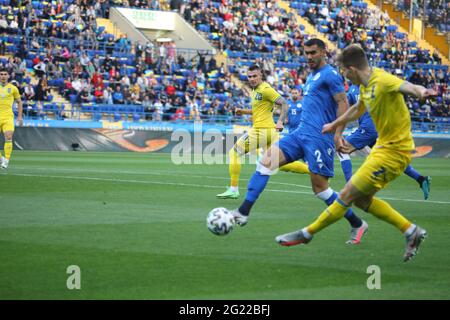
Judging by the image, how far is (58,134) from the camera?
34625 millimetres

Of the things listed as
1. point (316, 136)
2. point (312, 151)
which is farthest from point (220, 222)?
point (316, 136)

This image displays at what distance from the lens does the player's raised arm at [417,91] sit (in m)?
7.19

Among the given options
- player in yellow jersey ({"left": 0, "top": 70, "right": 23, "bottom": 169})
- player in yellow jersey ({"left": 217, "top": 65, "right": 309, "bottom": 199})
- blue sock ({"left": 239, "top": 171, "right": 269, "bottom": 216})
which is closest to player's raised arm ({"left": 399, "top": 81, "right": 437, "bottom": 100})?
blue sock ({"left": 239, "top": 171, "right": 269, "bottom": 216})

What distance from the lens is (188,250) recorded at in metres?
8.82

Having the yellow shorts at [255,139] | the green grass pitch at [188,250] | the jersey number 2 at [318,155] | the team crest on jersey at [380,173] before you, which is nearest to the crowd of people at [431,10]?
the green grass pitch at [188,250]

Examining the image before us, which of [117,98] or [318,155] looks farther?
→ [117,98]

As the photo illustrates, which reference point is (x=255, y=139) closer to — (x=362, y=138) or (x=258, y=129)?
(x=258, y=129)

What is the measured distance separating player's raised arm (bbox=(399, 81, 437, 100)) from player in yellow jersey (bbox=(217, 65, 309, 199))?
6.94 metres

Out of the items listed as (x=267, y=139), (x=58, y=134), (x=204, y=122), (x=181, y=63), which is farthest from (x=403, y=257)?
(x=181, y=63)

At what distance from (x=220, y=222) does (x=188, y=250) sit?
2.62ft

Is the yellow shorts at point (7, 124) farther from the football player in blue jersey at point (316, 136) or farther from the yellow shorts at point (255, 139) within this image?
the football player in blue jersey at point (316, 136)

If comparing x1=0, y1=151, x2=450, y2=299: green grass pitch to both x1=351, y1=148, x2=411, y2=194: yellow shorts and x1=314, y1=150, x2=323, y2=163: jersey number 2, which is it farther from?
x1=314, y1=150, x2=323, y2=163: jersey number 2

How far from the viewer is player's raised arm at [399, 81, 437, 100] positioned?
7188mm

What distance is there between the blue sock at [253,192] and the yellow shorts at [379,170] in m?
2.48
